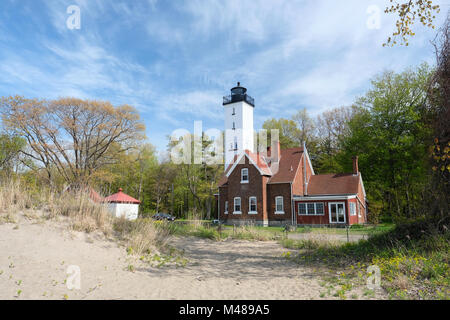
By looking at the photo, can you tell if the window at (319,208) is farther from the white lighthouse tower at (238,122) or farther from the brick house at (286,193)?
A: the white lighthouse tower at (238,122)

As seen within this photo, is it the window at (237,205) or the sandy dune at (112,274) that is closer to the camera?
the sandy dune at (112,274)

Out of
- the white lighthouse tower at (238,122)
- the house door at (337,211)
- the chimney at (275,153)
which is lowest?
the house door at (337,211)

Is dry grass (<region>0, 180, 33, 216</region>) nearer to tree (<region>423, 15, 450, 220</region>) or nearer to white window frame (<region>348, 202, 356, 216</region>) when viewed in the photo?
tree (<region>423, 15, 450, 220</region>)

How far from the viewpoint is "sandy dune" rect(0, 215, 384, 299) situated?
6.03 metres

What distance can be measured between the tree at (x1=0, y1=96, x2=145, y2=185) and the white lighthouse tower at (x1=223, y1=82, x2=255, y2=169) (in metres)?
12.6

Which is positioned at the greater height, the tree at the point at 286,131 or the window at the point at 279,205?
the tree at the point at 286,131

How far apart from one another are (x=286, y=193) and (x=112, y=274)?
2372cm

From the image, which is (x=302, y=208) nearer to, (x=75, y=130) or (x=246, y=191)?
(x=246, y=191)

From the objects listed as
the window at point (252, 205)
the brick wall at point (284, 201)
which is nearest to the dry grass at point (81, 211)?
the window at point (252, 205)

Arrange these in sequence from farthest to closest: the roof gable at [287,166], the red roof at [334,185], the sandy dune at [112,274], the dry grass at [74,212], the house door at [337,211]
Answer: the roof gable at [287,166]
the red roof at [334,185]
the house door at [337,211]
the dry grass at [74,212]
the sandy dune at [112,274]

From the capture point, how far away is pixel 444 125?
924 cm

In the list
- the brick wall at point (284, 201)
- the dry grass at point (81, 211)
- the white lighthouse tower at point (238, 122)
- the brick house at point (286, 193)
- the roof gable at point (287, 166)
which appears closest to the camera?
the dry grass at point (81, 211)

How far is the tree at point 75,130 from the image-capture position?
94.1ft
